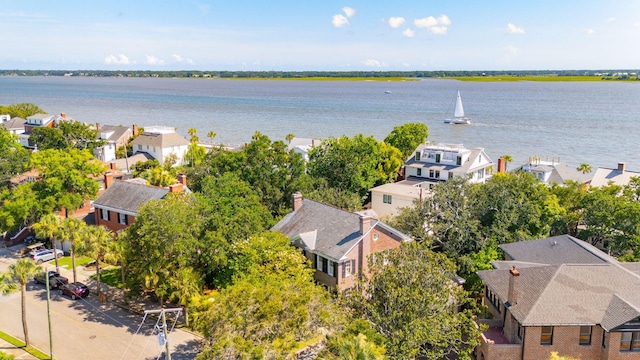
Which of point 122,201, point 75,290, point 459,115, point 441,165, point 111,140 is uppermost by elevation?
point 459,115

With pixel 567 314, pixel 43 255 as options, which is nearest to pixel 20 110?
pixel 43 255

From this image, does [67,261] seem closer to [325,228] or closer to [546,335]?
[325,228]

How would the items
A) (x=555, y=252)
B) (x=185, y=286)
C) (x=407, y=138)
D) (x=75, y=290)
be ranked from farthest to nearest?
(x=407, y=138)
(x=75, y=290)
(x=555, y=252)
(x=185, y=286)

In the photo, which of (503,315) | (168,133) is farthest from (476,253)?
(168,133)

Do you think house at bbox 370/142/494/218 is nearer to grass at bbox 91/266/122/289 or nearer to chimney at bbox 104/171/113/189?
chimney at bbox 104/171/113/189

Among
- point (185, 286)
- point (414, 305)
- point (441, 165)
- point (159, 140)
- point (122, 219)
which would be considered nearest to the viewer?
point (414, 305)

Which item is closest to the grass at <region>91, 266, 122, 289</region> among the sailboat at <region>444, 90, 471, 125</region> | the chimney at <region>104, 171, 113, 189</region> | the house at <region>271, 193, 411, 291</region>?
the chimney at <region>104, 171, 113, 189</region>

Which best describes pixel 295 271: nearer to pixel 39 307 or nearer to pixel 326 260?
pixel 326 260
